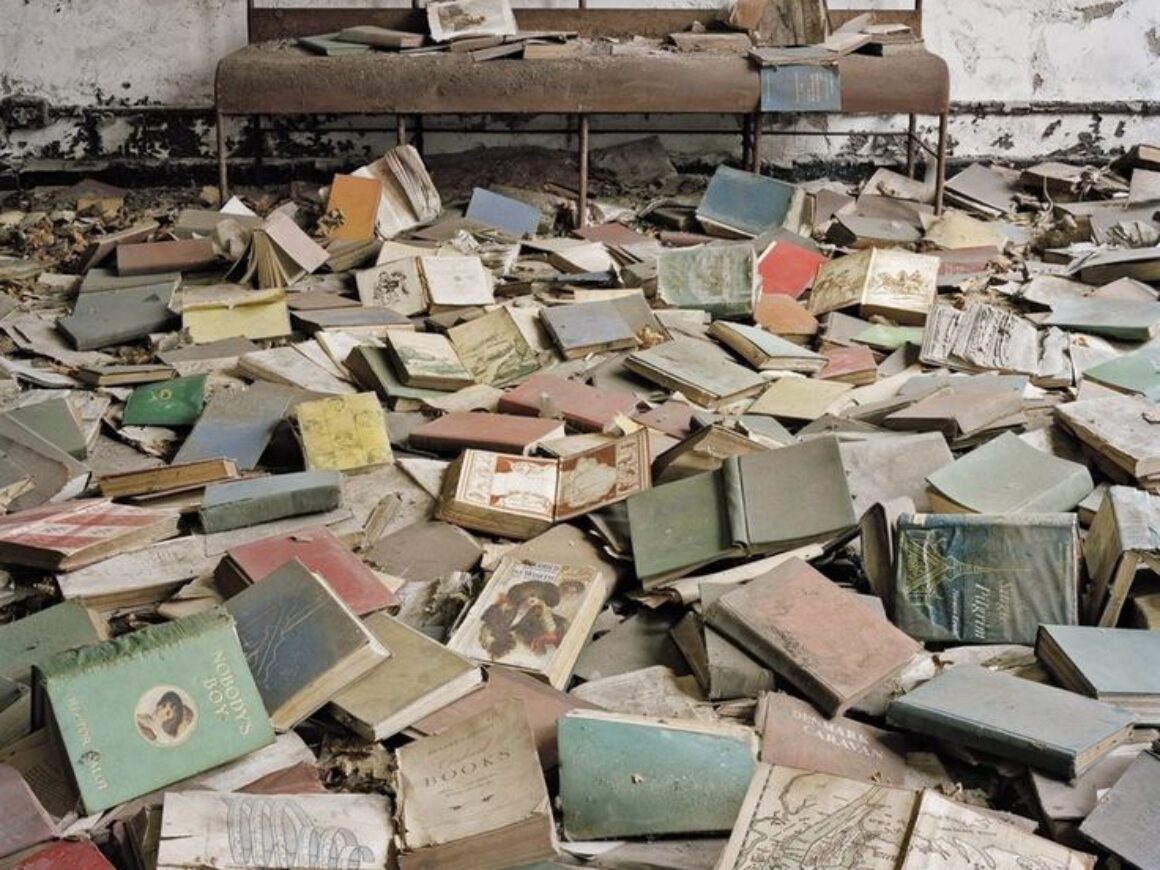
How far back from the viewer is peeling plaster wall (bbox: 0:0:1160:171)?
22.9 feet

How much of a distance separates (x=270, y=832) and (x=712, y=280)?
3.37m

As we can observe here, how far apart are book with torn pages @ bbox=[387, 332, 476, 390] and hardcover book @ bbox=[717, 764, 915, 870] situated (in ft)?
7.45

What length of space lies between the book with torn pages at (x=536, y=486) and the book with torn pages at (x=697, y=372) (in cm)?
74

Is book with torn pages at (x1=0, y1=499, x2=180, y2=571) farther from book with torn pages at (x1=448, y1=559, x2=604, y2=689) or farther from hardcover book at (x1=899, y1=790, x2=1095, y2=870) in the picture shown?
hardcover book at (x1=899, y1=790, x2=1095, y2=870)

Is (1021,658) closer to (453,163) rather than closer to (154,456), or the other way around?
(154,456)

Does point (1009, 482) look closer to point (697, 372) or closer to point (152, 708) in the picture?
point (697, 372)

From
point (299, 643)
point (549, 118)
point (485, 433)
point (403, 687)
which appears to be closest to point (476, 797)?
point (403, 687)

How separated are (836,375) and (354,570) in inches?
80.6

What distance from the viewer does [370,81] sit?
626 cm

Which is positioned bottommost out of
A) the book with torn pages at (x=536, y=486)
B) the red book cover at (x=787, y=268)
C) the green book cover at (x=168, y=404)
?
the red book cover at (x=787, y=268)

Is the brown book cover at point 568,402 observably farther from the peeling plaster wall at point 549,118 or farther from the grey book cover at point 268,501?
the peeling plaster wall at point 549,118

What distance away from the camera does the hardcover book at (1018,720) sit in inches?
86.9

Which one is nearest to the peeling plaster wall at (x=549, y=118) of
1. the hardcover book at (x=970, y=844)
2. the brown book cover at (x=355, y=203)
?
the brown book cover at (x=355, y=203)

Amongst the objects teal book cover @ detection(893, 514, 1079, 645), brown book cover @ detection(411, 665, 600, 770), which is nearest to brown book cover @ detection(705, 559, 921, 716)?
teal book cover @ detection(893, 514, 1079, 645)
